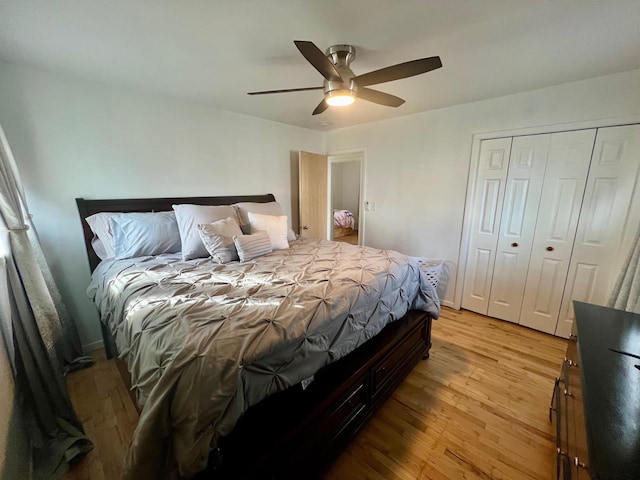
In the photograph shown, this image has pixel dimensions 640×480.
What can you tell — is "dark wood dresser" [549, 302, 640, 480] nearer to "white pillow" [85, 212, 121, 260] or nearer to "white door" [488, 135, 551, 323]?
"white door" [488, 135, 551, 323]

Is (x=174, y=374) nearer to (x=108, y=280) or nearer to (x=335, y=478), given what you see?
(x=335, y=478)

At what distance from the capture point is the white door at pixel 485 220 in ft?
8.72

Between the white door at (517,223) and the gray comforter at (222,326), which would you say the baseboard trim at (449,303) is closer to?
the white door at (517,223)

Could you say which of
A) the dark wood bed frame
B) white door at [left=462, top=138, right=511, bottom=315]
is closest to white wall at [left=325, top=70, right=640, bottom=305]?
white door at [left=462, top=138, right=511, bottom=315]

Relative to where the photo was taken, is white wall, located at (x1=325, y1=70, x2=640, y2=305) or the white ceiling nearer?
the white ceiling

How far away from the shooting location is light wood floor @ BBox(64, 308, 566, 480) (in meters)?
1.35

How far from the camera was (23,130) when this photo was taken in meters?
1.87

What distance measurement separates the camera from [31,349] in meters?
1.42

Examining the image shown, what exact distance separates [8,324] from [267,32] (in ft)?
6.91

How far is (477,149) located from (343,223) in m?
4.15

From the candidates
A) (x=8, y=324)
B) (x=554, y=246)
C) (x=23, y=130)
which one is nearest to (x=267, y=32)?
(x=23, y=130)

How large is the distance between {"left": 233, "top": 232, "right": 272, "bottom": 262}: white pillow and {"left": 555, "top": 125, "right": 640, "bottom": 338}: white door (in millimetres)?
2848

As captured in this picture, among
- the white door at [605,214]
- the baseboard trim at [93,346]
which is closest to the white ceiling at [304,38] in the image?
the white door at [605,214]

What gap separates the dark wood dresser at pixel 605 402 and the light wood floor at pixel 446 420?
406 mm
